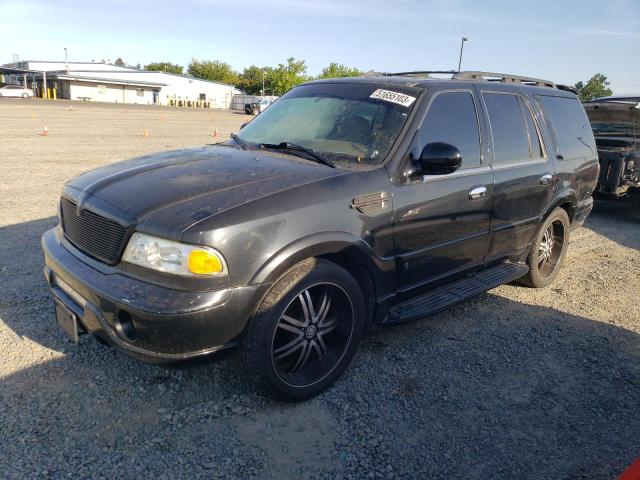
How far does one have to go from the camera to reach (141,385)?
3059mm

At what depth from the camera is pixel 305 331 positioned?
2977 mm

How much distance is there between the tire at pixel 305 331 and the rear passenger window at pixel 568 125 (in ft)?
10.00

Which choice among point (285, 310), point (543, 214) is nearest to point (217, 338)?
point (285, 310)

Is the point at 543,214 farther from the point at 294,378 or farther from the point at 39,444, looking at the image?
the point at 39,444

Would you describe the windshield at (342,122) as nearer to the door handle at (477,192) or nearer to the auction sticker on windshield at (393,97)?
the auction sticker on windshield at (393,97)

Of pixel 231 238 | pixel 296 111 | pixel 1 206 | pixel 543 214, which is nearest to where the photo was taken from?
pixel 231 238

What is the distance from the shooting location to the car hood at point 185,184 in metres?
2.60

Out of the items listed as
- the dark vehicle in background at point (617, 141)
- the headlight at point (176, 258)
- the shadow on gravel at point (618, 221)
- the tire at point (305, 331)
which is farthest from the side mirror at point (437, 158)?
the dark vehicle in background at point (617, 141)

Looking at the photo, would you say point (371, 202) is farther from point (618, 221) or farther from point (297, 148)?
point (618, 221)

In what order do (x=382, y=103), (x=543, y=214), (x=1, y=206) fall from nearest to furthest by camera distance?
(x=382, y=103) → (x=543, y=214) → (x=1, y=206)

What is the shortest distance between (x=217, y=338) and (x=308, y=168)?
1.22 meters

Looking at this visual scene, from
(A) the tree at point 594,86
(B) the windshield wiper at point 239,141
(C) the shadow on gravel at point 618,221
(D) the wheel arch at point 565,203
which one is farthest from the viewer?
(A) the tree at point 594,86

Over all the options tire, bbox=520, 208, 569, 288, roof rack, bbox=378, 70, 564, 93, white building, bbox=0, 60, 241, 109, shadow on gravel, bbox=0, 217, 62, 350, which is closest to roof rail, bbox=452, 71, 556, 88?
roof rack, bbox=378, 70, 564, 93

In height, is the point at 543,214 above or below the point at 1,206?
above
